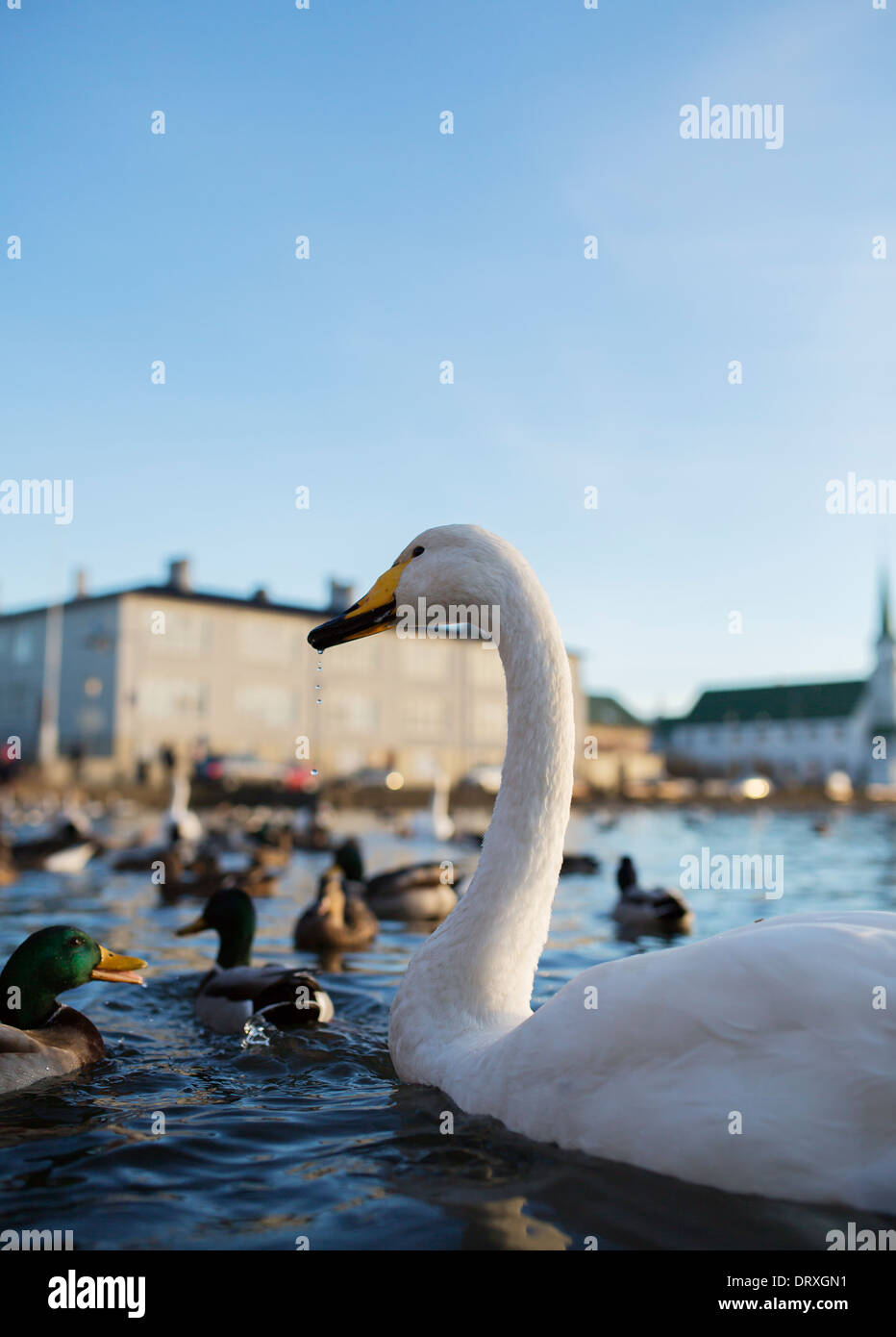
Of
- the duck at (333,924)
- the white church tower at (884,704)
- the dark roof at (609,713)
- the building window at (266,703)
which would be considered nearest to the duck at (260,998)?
the duck at (333,924)

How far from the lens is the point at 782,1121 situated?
128 inches

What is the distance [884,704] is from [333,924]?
109m

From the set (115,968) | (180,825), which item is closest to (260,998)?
(115,968)

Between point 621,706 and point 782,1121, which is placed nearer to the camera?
point 782,1121

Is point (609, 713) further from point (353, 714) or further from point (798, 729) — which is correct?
point (353, 714)

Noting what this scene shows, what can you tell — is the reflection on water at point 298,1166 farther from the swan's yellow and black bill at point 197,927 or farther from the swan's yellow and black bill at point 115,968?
the swan's yellow and black bill at point 197,927

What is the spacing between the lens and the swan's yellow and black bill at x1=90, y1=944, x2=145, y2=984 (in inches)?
240

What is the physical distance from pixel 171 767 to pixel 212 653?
1011 centimetres

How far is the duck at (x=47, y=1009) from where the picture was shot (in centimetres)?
512

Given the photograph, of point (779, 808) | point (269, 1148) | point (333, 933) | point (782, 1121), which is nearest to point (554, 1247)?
point (782, 1121)

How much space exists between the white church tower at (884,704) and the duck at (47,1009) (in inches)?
4076

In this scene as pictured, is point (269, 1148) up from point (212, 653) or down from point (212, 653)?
down

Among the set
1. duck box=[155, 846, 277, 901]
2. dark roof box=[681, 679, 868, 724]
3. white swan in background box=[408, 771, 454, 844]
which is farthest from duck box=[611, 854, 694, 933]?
dark roof box=[681, 679, 868, 724]
